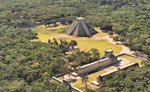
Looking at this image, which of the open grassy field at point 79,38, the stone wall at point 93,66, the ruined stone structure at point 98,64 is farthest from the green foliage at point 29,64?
the open grassy field at point 79,38

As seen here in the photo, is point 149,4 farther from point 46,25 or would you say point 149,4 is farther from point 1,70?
point 1,70

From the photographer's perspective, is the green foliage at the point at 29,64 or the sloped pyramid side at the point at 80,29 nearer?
the green foliage at the point at 29,64

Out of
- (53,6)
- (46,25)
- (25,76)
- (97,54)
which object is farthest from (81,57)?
(53,6)

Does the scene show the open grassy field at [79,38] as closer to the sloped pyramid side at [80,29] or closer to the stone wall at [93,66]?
the sloped pyramid side at [80,29]

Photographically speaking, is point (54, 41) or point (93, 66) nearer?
point (93, 66)

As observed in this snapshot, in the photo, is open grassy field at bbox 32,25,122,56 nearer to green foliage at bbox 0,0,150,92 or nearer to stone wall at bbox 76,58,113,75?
green foliage at bbox 0,0,150,92

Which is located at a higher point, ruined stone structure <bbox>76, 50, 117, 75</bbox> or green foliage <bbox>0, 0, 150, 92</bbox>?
green foliage <bbox>0, 0, 150, 92</bbox>

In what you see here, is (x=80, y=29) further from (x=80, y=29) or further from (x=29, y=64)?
(x=29, y=64)

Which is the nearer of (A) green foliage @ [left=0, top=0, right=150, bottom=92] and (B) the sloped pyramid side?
(A) green foliage @ [left=0, top=0, right=150, bottom=92]

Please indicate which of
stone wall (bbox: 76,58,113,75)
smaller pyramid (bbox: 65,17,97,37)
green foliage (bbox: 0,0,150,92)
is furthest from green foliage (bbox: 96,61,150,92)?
smaller pyramid (bbox: 65,17,97,37)

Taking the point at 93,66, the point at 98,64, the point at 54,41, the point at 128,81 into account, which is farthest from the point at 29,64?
the point at 128,81
